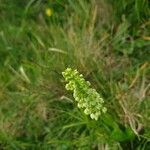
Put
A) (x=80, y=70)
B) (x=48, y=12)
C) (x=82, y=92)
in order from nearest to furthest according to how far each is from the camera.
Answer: (x=82, y=92) → (x=80, y=70) → (x=48, y=12)

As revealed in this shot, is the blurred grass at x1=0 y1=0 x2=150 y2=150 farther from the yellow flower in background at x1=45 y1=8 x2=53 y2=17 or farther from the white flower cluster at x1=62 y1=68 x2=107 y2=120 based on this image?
the white flower cluster at x1=62 y1=68 x2=107 y2=120

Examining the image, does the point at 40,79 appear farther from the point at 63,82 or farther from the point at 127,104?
the point at 127,104

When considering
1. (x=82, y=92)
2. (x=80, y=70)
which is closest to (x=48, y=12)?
(x=80, y=70)

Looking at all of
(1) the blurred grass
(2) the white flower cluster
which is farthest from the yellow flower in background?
(2) the white flower cluster

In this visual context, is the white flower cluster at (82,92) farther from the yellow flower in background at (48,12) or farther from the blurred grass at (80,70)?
the yellow flower in background at (48,12)

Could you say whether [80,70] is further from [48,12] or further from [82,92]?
[82,92]

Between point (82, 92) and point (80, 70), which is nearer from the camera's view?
point (82, 92)

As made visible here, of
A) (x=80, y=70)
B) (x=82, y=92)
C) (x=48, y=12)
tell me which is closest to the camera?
(x=82, y=92)

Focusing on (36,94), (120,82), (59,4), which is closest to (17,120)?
(36,94)
